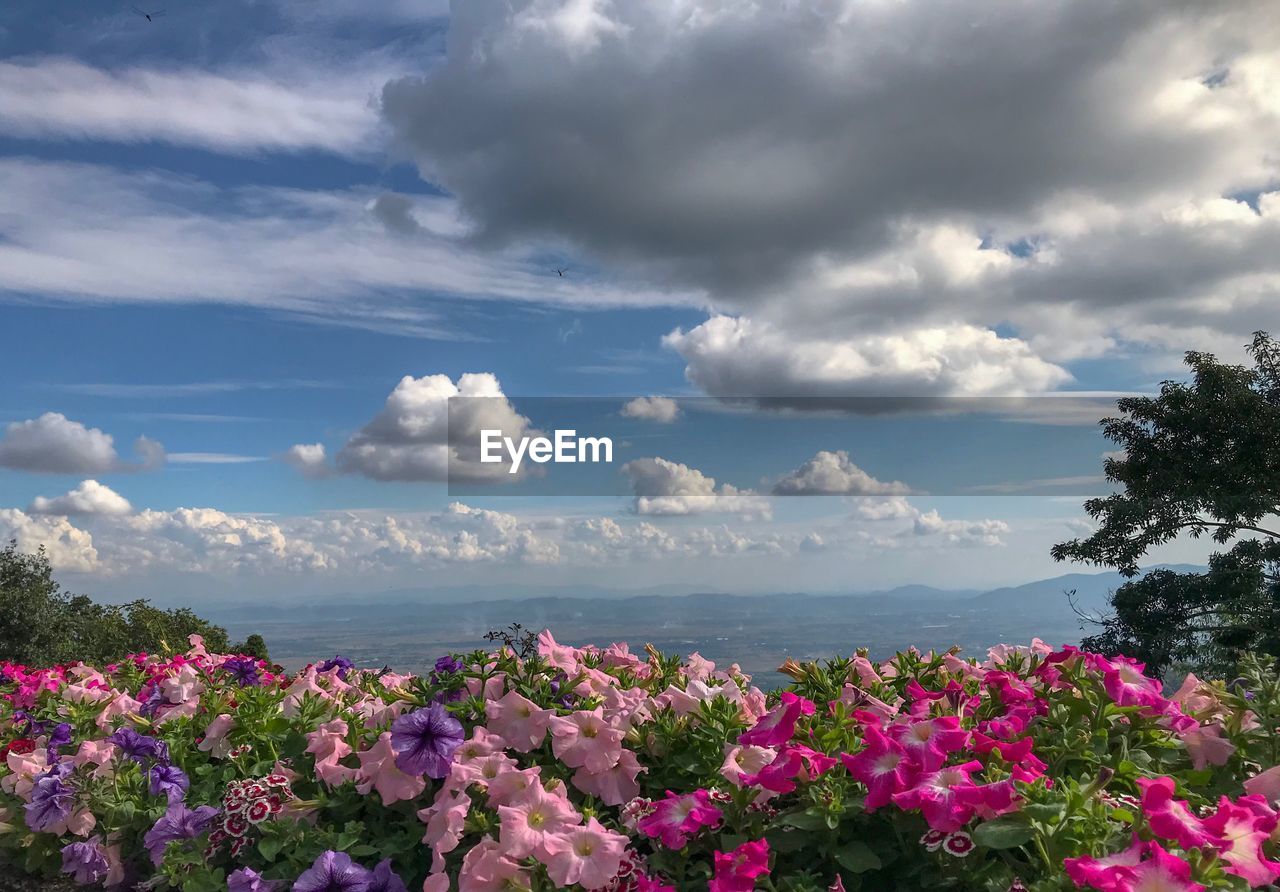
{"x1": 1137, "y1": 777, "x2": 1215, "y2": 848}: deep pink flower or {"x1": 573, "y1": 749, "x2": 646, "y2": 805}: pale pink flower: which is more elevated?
{"x1": 1137, "y1": 777, "x2": 1215, "y2": 848}: deep pink flower

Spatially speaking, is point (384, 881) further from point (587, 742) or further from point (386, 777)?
point (587, 742)

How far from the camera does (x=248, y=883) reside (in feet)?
10.7

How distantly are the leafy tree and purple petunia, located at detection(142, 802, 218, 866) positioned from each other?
1960 cm

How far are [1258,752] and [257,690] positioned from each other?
13.6 feet

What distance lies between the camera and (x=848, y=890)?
2.53 metres

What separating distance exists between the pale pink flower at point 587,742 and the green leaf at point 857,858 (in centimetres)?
89

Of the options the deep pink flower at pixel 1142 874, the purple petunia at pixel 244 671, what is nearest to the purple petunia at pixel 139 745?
the purple petunia at pixel 244 671

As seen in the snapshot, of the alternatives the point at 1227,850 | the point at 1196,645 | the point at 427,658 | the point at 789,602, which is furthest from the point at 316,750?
the point at 789,602

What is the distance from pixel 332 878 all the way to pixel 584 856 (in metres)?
0.95

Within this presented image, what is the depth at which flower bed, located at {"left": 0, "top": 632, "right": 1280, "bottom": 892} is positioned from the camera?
2344mm

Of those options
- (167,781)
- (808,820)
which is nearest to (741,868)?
(808,820)

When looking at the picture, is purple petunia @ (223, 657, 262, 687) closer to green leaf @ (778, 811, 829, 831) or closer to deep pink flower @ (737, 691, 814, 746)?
deep pink flower @ (737, 691, 814, 746)

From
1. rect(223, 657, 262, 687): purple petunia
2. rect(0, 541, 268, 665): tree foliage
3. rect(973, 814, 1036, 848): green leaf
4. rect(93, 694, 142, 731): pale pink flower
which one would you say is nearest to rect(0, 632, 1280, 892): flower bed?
rect(973, 814, 1036, 848): green leaf

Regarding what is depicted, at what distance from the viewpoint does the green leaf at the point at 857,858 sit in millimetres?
2439
